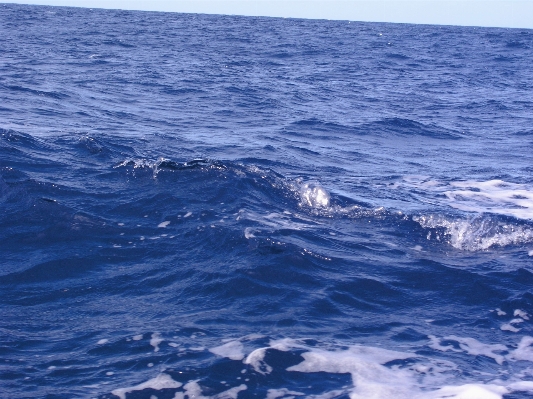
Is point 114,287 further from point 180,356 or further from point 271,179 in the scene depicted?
point 271,179

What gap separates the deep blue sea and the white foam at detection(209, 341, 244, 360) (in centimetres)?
2

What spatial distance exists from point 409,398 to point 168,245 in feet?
11.4

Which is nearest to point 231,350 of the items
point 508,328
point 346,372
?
point 346,372

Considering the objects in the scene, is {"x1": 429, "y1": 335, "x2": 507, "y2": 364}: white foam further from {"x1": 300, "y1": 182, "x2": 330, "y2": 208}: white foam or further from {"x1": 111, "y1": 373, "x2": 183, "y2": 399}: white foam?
{"x1": 300, "y1": 182, "x2": 330, "y2": 208}: white foam

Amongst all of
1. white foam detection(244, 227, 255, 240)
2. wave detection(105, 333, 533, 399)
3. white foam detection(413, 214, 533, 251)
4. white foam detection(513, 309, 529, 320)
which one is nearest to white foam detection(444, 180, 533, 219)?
white foam detection(413, 214, 533, 251)

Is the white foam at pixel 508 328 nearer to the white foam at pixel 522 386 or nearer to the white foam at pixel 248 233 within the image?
the white foam at pixel 522 386

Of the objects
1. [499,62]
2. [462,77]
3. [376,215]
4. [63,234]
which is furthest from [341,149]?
[499,62]

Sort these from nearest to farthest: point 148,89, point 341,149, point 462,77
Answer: point 341,149 < point 148,89 < point 462,77

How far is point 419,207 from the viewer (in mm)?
8867

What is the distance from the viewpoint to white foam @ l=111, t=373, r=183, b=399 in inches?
164

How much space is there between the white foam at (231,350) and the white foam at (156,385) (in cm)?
48

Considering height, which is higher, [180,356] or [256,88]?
[256,88]

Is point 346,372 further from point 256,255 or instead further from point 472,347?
point 256,255

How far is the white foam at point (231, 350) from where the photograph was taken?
4.64 metres
